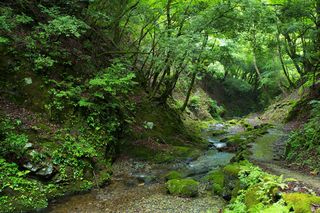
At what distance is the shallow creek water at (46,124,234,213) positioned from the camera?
7.62m

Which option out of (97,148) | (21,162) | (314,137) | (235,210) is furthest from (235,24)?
(21,162)

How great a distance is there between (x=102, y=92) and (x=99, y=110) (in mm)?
791

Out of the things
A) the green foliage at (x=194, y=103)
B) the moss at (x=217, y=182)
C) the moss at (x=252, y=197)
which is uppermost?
the moss at (x=252, y=197)

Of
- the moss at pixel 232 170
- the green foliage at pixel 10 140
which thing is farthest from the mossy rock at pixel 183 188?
the green foliage at pixel 10 140

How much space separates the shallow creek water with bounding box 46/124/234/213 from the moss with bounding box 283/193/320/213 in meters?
2.53

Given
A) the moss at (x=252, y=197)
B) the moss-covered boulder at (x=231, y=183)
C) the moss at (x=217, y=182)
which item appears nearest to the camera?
the moss at (x=252, y=197)

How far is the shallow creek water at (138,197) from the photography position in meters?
7.62

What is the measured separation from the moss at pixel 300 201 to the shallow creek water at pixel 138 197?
253cm

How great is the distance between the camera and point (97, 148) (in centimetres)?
1069

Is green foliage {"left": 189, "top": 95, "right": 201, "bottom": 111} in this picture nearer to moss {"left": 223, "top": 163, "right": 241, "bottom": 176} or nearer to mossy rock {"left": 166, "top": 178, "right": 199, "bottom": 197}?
moss {"left": 223, "top": 163, "right": 241, "bottom": 176}

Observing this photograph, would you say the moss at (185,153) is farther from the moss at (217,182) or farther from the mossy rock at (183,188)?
the mossy rock at (183,188)

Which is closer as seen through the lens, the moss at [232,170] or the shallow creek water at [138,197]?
the shallow creek water at [138,197]

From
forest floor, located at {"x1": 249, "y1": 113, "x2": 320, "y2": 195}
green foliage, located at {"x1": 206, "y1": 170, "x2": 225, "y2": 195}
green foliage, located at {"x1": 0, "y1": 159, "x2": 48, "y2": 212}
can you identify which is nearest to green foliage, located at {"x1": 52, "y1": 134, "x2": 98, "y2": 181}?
green foliage, located at {"x1": 0, "y1": 159, "x2": 48, "y2": 212}

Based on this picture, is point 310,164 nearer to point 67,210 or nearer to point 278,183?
point 278,183
